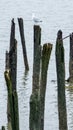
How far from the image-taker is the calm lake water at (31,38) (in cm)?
2081

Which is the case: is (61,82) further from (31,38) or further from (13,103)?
(31,38)

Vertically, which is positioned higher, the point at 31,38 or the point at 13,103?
the point at 13,103

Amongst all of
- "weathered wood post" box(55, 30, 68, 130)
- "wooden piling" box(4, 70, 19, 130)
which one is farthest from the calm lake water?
"wooden piling" box(4, 70, 19, 130)

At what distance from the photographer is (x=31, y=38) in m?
38.1

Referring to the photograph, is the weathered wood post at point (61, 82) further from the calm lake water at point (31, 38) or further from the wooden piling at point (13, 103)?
the calm lake water at point (31, 38)

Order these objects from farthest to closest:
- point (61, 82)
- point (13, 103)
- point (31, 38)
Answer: point (31, 38) → point (61, 82) → point (13, 103)

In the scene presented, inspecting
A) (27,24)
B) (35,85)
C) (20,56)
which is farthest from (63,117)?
(27,24)

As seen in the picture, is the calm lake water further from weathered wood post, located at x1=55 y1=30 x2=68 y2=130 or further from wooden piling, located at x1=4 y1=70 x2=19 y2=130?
wooden piling, located at x1=4 y1=70 x2=19 y2=130

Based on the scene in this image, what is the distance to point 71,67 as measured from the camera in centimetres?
2427

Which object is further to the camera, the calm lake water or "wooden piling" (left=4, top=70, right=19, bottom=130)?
the calm lake water

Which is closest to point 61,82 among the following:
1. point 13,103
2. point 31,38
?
point 13,103

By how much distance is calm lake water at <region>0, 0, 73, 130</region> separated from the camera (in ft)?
68.3

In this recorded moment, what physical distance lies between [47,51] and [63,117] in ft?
7.84

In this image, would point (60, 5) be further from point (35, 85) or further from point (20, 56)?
point (35, 85)
